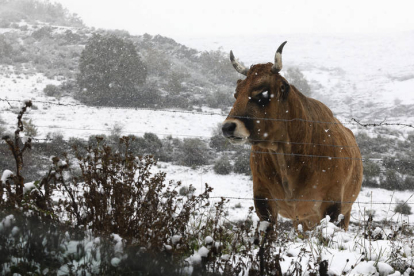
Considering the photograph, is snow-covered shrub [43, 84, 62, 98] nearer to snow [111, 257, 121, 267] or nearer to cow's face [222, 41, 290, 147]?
cow's face [222, 41, 290, 147]

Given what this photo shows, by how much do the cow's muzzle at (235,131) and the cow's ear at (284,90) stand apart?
0.74 metres

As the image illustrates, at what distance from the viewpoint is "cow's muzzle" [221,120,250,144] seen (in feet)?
10.3

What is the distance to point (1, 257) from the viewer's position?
2021 mm

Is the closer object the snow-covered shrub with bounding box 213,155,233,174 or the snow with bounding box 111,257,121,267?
the snow with bounding box 111,257,121,267

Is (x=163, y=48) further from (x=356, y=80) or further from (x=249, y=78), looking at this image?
(x=249, y=78)

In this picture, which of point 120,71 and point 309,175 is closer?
point 309,175

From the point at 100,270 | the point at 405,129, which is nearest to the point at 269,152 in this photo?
the point at 100,270

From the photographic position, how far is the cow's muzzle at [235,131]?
3135mm

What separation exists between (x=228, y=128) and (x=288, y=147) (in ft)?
3.66

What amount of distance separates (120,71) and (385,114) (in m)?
20.3

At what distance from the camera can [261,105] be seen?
11.7 ft

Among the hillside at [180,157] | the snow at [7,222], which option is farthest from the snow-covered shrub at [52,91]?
the snow at [7,222]

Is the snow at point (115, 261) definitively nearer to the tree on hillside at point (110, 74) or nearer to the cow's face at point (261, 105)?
the cow's face at point (261, 105)

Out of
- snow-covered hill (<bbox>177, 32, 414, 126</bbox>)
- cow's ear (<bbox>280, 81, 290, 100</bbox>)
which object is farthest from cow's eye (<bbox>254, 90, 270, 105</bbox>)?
snow-covered hill (<bbox>177, 32, 414, 126</bbox>)
